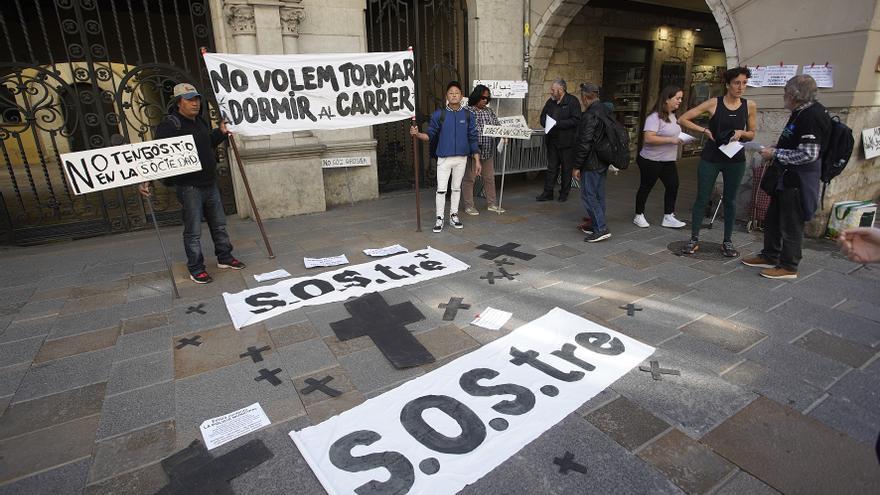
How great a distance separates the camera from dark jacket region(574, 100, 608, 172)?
17.3 ft

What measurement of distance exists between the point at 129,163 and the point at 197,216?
→ 820mm

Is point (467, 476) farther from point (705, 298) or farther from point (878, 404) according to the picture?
point (705, 298)

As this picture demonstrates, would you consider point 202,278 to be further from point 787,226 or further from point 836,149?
point 836,149

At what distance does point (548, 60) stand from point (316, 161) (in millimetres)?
5320

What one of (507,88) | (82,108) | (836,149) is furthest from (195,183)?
(836,149)

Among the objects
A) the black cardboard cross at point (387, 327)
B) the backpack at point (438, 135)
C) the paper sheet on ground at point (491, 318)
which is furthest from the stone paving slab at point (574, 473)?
the backpack at point (438, 135)

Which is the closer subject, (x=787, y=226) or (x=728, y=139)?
(x=787, y=226)

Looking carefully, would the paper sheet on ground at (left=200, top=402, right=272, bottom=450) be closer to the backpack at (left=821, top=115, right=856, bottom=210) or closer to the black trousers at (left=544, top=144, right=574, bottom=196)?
the backpack at (left=821, top=115, right=856, bottom=210)

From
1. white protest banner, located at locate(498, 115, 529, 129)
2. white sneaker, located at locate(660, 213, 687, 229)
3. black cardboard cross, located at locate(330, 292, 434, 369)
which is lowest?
black cardboard cross, located at locate(330, 292, 434, 369)

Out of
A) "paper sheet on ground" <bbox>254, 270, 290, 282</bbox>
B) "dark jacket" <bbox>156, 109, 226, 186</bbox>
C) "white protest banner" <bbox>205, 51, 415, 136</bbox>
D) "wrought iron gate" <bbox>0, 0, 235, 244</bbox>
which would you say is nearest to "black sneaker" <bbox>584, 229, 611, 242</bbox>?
"white protest banner" <bbox>205, 51, 415, 136</bbox>

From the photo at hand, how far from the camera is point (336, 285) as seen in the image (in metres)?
4.50

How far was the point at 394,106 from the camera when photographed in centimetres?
596

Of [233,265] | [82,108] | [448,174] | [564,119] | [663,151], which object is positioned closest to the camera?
[233,265]

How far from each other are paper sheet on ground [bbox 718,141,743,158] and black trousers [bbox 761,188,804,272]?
0.56 meters
